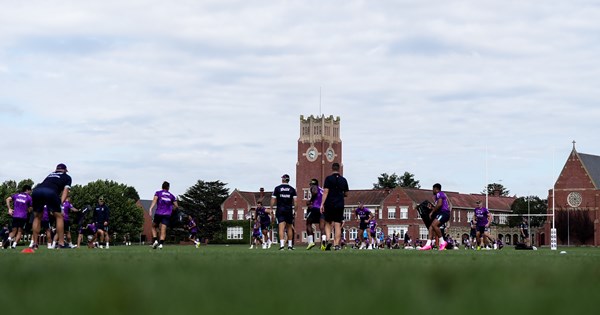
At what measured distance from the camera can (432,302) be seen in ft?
15.0

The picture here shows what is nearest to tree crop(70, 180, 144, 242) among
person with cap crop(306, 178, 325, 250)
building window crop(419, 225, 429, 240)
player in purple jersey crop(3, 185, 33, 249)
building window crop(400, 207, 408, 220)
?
building window crop(400, 207, 408, 220)

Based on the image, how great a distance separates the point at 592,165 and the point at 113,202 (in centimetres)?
6946

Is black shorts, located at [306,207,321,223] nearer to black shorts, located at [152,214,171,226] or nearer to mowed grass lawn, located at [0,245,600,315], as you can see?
black shorts, located at [152,214,171,226]

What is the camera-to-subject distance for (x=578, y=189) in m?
133

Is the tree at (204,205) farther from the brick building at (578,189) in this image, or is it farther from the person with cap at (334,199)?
the person with cap at (334,199)

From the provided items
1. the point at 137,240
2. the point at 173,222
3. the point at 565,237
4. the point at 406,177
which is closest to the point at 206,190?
the point at 137,240

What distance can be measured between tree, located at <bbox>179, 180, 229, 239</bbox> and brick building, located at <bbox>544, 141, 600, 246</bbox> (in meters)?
50.7

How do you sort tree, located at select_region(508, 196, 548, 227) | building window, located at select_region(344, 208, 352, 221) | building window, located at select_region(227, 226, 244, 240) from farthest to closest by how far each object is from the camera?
1. building window, located at select_region(227, 226, 244, 240)
2. building window, located at select_region(344, 208, 352, 221)
3. tree, located at select_region(508, 196, 548, 227)

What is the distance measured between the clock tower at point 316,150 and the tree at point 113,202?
37.1m

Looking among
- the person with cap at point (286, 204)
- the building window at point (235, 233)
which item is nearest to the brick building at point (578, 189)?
the building window at point (235, 233)

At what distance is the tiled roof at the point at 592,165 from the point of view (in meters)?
133

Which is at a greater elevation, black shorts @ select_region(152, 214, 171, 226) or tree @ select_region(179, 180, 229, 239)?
tree @ select_region(179, 180, 229, 239)

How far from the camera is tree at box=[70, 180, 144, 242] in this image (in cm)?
11500

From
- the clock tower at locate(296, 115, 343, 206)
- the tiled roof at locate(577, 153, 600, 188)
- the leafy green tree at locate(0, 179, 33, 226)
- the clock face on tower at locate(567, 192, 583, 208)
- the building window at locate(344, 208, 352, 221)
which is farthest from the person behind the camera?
the clock tower at locate(296, 115, 343, 206)
